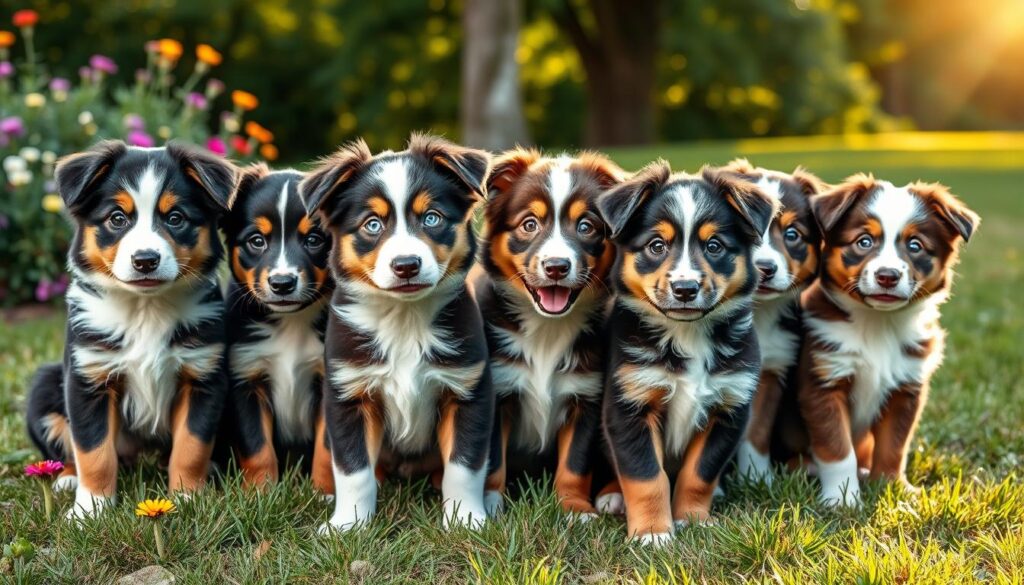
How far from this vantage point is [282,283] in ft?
15.4

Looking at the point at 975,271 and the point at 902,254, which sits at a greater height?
the point at 902,254

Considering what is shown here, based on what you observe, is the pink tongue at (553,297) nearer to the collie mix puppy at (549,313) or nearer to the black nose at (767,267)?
the collie mix puppy at (549,313)

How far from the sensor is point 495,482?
4.93 meters

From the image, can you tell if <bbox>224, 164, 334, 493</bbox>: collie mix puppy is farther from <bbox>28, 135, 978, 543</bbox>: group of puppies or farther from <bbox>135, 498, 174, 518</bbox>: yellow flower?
<bbox>135, 498, 174, 518</bbox>: yellow flower

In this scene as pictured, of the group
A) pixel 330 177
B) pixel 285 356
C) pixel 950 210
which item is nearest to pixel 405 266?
pixel 330 177

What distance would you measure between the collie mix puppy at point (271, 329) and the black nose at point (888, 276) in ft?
8.68

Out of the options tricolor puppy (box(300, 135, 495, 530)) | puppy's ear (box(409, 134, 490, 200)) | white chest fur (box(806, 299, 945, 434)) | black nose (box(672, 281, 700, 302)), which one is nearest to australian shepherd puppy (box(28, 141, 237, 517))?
tricolor puppy (box(300, 135, 495, 530))

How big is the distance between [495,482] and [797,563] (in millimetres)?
1496

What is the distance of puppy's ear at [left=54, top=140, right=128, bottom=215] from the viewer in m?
4.58

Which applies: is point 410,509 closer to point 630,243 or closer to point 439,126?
point 630,243

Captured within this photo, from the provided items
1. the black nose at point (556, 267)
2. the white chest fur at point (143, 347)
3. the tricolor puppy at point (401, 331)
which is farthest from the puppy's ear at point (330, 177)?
the black nose at point (556, 267)

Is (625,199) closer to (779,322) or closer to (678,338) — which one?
(678,338)

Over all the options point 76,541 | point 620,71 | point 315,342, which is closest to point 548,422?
point 315,342

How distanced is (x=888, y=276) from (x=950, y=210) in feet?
1.76
